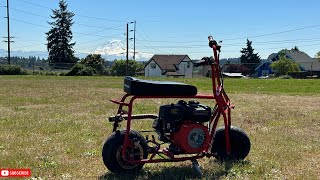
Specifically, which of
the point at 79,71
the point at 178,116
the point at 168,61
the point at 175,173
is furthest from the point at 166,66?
the point at 178,116

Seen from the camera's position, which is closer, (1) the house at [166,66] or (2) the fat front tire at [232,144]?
(2) the fat front tire at [232,144]

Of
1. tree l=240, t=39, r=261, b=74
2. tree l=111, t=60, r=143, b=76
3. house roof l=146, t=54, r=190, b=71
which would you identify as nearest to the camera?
tree l=111, t=60, r=143, b=76

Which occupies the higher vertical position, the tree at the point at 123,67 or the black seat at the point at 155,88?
the tree at the point at 123,67

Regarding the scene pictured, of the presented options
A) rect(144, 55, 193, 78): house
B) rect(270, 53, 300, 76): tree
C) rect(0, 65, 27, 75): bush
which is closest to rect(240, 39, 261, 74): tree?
rect(144, 55, 193, 78): house

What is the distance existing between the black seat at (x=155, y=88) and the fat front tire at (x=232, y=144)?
1.02 m

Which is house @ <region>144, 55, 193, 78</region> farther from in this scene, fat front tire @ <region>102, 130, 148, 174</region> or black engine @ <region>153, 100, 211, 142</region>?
fat front tire @ <region>102, 130, 148, 174</region>

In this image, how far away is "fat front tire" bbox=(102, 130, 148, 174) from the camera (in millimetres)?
5137

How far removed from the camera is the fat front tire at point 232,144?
5836 mm

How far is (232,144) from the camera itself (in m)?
5.92

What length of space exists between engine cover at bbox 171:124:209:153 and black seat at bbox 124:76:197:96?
440 mm

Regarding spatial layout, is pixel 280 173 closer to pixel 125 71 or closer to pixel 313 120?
pixel 313 120

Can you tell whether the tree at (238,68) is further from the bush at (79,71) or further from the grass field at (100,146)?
the grass field at (100,146)

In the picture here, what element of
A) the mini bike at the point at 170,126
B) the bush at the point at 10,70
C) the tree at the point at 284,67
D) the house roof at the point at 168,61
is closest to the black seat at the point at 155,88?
the mini bike at the point at 170,126

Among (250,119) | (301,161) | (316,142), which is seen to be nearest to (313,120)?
(250,119)
